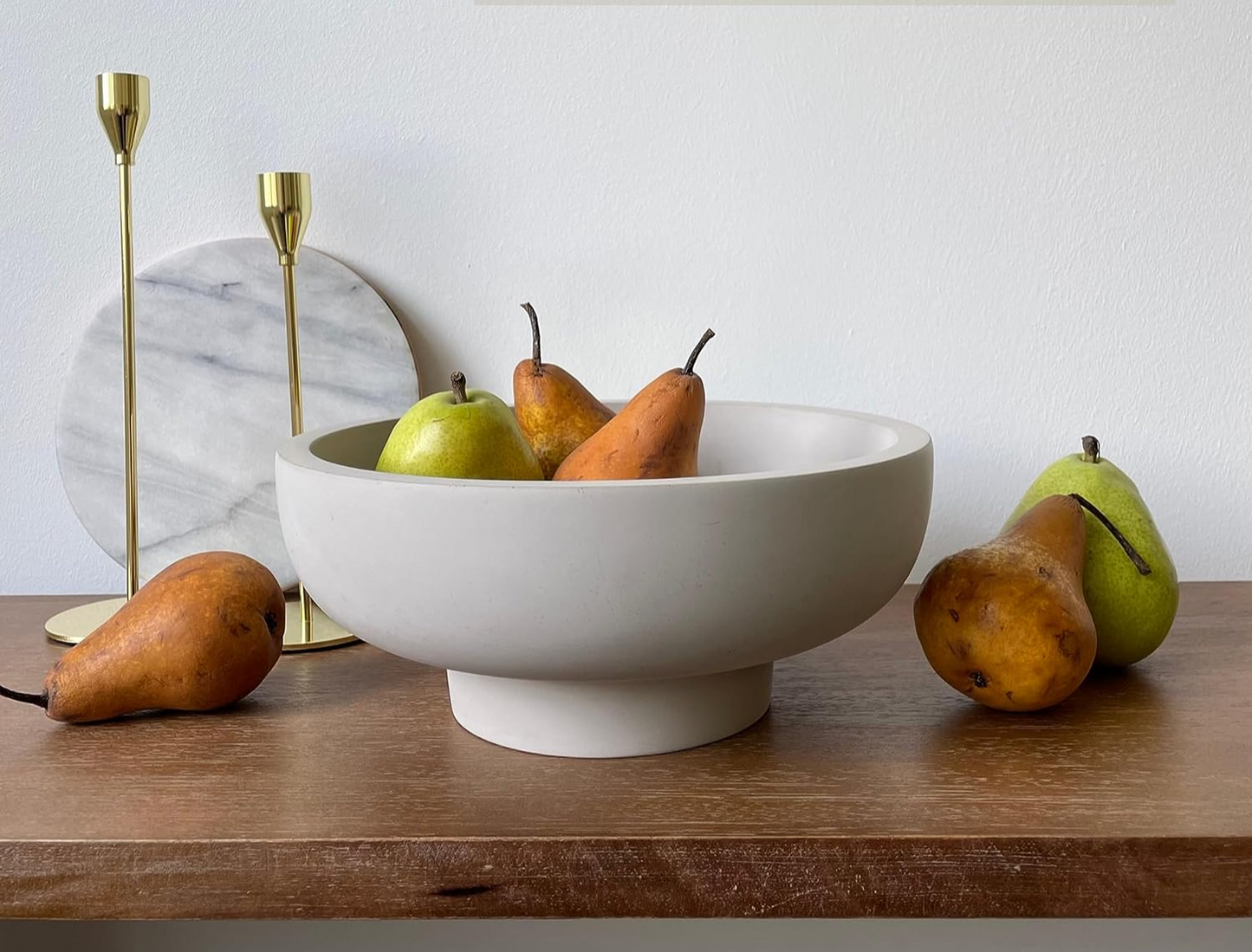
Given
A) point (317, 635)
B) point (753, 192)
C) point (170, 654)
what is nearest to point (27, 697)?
point (170, 654)

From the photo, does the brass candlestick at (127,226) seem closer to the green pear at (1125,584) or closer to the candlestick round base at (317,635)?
the candlestick round base at (317,635)

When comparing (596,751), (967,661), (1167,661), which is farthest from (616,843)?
(1167,661)

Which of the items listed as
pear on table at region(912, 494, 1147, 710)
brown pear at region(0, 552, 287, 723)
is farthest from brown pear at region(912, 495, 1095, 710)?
brown pear at region(0, 552, 287, 723)

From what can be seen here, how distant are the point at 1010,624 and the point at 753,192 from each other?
0.40 metres

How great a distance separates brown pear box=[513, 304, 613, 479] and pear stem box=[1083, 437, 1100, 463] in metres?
0.29

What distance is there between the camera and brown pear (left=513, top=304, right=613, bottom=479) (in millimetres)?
682

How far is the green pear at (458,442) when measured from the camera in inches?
23.2

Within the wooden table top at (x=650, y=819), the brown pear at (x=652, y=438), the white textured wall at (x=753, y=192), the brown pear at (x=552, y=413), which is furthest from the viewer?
the white textured wall at (x=753, y=192)

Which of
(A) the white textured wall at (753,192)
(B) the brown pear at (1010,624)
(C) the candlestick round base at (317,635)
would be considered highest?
(A) the white textured wall at (753,192)

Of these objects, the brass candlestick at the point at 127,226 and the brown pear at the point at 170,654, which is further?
the brass candlestick at the point at 127,226

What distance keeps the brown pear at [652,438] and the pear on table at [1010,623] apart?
146 millimetres

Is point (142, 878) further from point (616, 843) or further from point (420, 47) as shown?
point (420, 47)

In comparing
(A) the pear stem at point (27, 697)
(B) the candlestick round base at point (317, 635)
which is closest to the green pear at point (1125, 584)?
(B) the candlestick round base at point (317, 635)

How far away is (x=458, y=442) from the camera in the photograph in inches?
23.2
